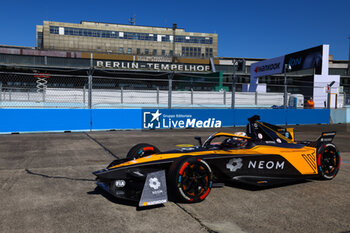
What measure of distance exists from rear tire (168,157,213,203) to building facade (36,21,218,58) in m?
64.8

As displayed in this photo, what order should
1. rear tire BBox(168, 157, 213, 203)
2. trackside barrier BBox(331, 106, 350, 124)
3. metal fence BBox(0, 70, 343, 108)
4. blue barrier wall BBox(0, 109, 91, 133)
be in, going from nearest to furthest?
rear tire BBox(168, 157, 213, 203), blue barrier wall BBox(0, 109, 91, 133), metal fence BBox(0, 70, 343, 108), trackside barrier BBox(331, 106, 350, 124)

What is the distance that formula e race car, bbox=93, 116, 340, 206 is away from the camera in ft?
12.9

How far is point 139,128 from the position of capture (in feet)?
45.5

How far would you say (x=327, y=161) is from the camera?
5.50 metres

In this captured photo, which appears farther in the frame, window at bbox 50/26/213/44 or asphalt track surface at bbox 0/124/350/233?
window at bbox 50/26/213/44

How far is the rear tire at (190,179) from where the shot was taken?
12.9ft

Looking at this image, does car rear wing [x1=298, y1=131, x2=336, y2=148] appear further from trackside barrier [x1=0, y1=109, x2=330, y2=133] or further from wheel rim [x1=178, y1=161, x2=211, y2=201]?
trackside barrier [x1=0, y1=109, x2=330, y2=133]

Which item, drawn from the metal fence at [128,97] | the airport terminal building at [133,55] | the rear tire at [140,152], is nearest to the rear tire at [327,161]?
the rear tire at [140,152]

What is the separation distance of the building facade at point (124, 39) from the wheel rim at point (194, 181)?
2553 inches

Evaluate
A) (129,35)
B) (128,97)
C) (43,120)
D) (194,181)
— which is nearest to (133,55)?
(129,35)

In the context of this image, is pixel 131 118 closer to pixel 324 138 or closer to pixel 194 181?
pixel 324 138

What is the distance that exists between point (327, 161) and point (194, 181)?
2.79 metres

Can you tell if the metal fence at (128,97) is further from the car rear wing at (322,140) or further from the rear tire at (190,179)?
the rear tire at (190,179)

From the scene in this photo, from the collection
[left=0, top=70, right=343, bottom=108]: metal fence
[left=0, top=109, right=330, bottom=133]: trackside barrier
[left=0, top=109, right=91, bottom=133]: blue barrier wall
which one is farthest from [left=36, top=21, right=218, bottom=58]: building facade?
[left=0, top=109, right=91, bottom=133]: blue barrier wall
